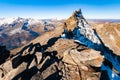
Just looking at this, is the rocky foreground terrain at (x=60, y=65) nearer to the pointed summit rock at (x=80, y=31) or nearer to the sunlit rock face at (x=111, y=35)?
the pointed summit rock at (x=80, y=31)

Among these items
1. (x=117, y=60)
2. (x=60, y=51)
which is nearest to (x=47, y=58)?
(x=60, y=51)

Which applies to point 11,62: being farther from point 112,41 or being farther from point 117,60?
point 112,41

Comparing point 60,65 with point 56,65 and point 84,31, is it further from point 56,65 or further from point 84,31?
point 84,31

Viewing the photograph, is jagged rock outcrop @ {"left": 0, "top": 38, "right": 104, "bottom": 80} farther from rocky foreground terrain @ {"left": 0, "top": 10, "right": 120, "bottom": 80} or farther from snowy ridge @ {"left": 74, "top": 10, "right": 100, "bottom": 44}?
snowy ridge @ {"left": 74, "top": 10, "right": 100, "bottom": 44}

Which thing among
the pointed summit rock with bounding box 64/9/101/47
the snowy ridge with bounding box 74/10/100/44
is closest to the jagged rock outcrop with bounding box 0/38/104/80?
the pointed summit rock with bounding box 64/9/101/47

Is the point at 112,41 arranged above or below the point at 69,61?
below

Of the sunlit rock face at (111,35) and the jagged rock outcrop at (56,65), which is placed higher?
the jagged rock outcrop at (56,65)

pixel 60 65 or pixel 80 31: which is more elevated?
pixel 80 31

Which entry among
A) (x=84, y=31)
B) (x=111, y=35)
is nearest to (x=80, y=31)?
(x=84, y=31)

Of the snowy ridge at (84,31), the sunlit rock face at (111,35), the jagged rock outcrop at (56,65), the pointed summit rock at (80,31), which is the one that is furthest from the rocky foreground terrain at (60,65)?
the sunlit rock face at (111,35)

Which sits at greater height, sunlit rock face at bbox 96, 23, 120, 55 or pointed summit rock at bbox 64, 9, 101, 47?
pointed summit rock at bbox 64, 9, 101, 47

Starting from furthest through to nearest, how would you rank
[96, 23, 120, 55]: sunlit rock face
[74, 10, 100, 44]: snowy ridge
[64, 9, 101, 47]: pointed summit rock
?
[96, 23, 120, 55]: sunlit rock face
[74, 10, 100, 44]: snowy ridge
[64, 9, 101, 47]: pointed summit rock
